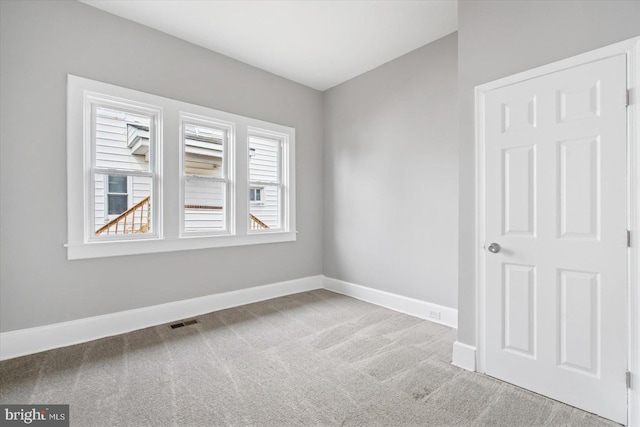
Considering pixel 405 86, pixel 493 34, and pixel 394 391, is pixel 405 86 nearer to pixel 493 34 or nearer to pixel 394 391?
pixel 493 34

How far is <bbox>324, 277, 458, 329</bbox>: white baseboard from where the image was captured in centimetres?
311

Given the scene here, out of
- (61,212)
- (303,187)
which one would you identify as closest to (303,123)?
(303,187)

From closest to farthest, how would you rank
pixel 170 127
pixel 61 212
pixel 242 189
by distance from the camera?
pixel 61 212 < pixel 170 127 < pixel 242 189

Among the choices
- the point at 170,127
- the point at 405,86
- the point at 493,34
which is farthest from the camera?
the point at 405,86

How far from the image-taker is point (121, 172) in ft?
9.52

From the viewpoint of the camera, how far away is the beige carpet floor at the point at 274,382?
1.72 metres

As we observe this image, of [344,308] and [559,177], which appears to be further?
[344,308]

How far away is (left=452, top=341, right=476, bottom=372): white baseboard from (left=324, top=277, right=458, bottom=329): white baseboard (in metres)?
0.79

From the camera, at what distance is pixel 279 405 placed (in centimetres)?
182

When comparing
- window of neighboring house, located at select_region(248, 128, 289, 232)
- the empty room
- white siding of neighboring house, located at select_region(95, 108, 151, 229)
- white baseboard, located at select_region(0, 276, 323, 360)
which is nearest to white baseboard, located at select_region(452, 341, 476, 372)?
the empty room

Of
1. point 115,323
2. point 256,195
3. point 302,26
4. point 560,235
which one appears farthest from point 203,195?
point 560,235

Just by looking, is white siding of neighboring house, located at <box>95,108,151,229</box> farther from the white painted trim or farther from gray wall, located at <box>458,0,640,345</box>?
the white painted trim

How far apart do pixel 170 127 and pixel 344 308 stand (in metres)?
2.91

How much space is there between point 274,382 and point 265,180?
2684 mm
